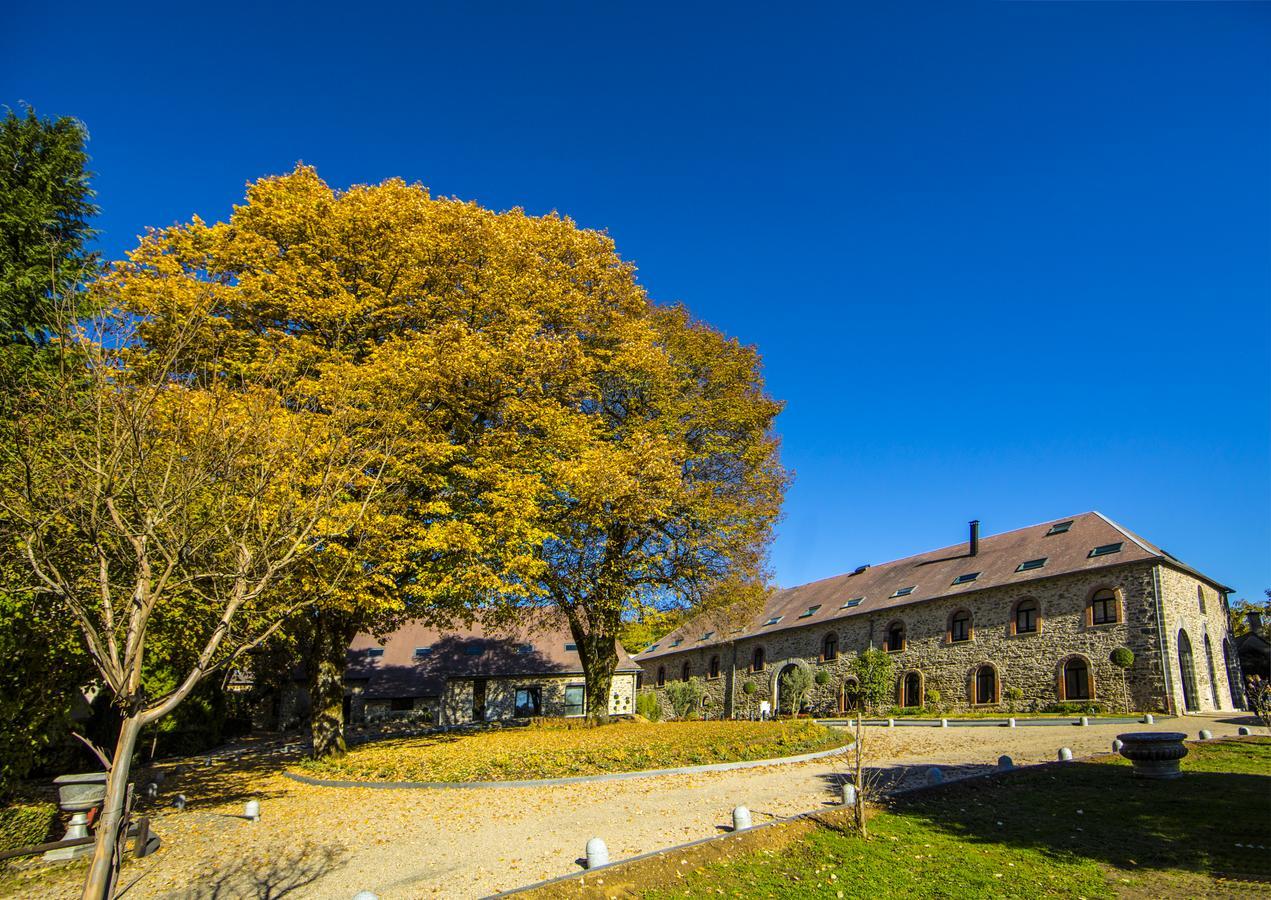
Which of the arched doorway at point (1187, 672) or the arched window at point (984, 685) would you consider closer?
the arched doorway at point (1187, 672)

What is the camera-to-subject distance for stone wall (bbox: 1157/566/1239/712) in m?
24.3

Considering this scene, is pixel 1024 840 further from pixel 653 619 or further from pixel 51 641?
pixel 51 641

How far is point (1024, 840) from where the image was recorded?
8.70 meters

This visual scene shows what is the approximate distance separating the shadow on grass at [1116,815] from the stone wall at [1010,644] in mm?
13867

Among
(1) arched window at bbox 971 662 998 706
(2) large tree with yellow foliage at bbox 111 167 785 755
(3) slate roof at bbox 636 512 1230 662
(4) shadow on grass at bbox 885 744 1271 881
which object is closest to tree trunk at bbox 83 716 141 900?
(2) large tree with yellow foliage at bbox 111 167 785 755

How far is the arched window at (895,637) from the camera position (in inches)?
1293

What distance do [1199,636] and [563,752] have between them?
26.9 metres

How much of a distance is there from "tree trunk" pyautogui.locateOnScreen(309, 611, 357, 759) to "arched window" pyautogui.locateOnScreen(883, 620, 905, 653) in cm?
2587

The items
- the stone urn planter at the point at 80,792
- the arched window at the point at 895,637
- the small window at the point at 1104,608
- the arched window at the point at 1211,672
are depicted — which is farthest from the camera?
the arched window at the point at 895,637

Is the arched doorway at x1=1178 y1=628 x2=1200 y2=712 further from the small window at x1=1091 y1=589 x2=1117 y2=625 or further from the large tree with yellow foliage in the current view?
the large tree with yellow foliage

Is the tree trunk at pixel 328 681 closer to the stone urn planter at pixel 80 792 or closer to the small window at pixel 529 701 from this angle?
the stone urn planter at pixel 80 792

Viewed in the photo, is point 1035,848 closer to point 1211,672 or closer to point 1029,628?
point 1029,628

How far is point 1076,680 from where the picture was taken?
26.1 meters

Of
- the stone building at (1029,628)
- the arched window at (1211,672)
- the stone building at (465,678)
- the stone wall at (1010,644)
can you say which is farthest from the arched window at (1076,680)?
the stone building at (465,678)
